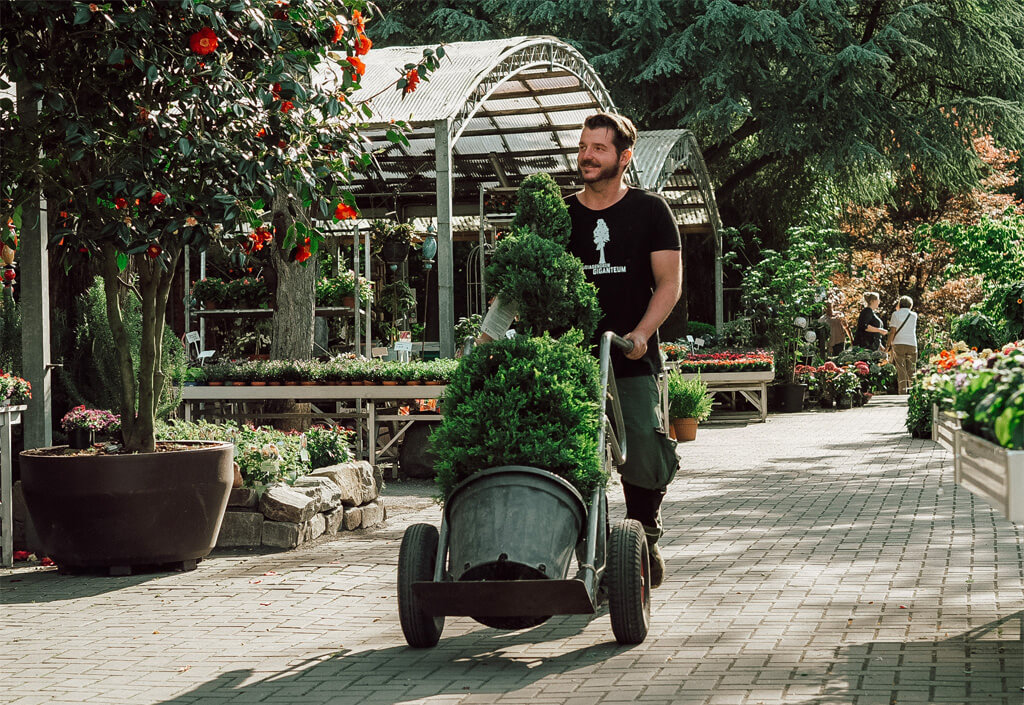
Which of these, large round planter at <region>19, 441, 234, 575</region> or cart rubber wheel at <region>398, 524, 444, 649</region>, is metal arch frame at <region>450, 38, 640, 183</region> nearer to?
large round planter at <region>19, 441, 234, 575</region>

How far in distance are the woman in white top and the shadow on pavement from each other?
16658mm

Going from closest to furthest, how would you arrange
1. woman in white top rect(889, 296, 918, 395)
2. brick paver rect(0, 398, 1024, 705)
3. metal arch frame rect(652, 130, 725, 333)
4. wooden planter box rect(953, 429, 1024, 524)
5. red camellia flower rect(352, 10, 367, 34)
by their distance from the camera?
wooden planter box rect(953, 429, 1024, 524)
brick paver rect(0, 398, 1024, 705)
red camellia flower rect(352, 10, 367, 34)
metal arch frame rect(652, 130, 725, 333)
woman in white top rect(889, 296, 918, 395)

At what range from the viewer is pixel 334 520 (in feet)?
25.6

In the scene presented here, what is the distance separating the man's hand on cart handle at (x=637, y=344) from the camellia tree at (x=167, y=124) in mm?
1827

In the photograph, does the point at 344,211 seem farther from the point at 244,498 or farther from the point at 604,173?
the point at 244,498

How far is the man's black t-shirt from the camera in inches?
201

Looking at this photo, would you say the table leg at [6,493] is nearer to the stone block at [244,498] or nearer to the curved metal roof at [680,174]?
the stone block at [244,498]

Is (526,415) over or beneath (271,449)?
over

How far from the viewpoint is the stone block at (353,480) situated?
8000mm

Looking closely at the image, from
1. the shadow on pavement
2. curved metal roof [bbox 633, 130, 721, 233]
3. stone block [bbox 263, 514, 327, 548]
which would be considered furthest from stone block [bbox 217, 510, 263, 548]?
curved metal roof [bbox 633, 130, 721, 233]

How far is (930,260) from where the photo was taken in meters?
27.5

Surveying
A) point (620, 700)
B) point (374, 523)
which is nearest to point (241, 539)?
point (374, 523)

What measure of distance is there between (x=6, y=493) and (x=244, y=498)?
1351 millimetres

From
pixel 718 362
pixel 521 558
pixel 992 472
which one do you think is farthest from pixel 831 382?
pixel 992 472
